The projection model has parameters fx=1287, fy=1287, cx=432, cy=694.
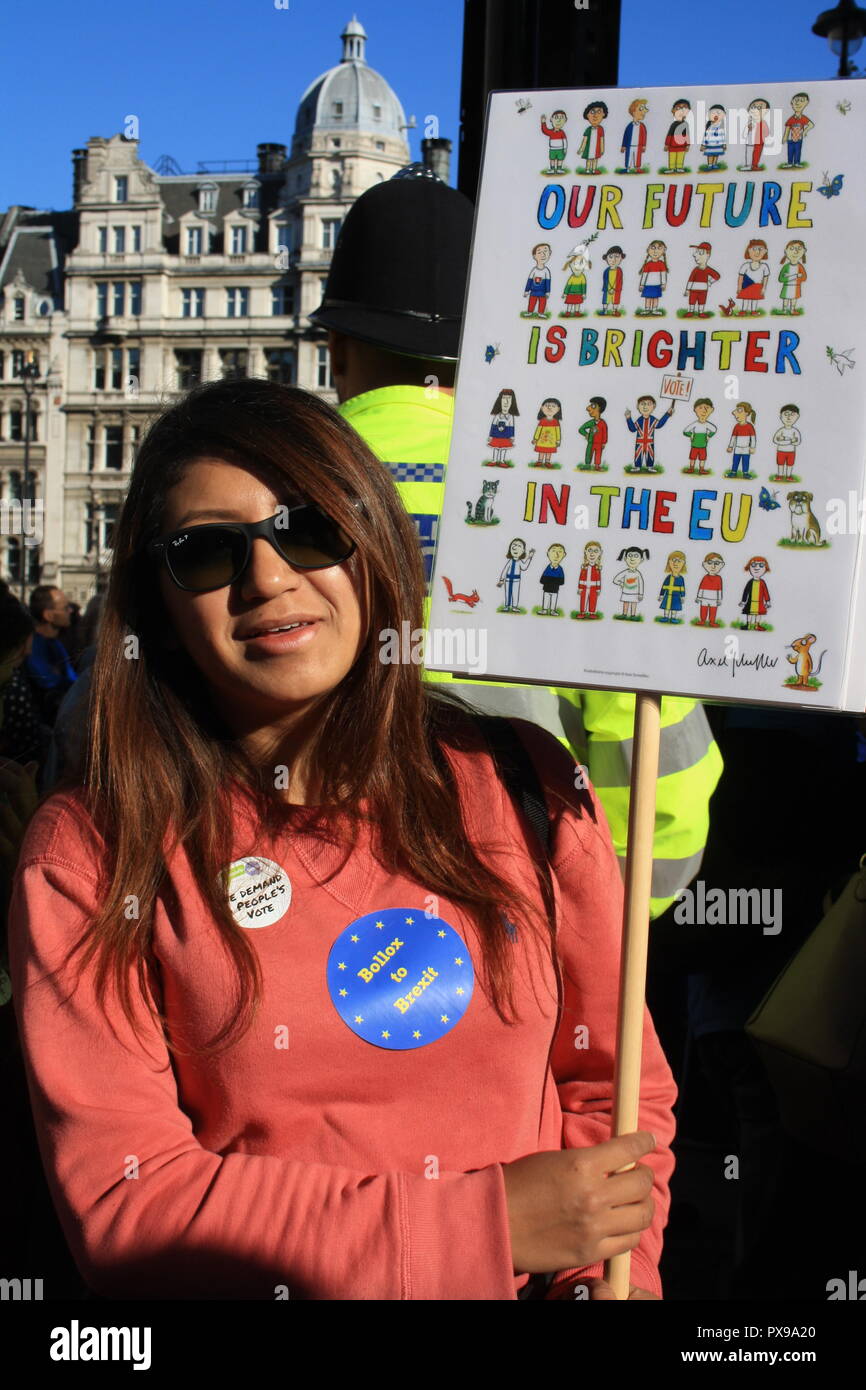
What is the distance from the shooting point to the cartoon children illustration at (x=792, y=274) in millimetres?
1356

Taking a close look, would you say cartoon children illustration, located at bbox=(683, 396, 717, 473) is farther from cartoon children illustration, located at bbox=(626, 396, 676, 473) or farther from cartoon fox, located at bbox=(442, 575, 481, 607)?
cartoon fox, located at bbox=(442, 575, 481, 607)

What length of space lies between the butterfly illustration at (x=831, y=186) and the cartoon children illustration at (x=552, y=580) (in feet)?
1.50

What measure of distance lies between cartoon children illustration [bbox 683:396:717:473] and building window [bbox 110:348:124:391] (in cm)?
4312

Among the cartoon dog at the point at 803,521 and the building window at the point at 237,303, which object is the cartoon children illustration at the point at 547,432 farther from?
the building window at the point at 237,303

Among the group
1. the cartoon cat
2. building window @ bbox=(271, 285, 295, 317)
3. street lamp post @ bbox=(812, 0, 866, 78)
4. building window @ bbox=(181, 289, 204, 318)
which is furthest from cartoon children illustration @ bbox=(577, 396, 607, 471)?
building window @ bbox=(181, 289, 204, 318)

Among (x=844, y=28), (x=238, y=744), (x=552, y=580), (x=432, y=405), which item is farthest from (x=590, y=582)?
(x=844, y=28)

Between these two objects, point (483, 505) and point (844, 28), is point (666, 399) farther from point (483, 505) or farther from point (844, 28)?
point (844, 28)

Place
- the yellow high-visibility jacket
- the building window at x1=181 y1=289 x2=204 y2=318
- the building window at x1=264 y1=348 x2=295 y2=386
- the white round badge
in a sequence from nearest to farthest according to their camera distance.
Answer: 1. the white round badge
2. the yellow high-visibility jacket
3. the building window at x1=264 y1=348 x2=295 y2=386
4. the building window at x1=181 y1=289 x2=204 y2=318

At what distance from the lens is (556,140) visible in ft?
4.71

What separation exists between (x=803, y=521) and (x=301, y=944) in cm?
68

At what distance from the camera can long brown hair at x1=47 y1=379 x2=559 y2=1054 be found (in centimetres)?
134
